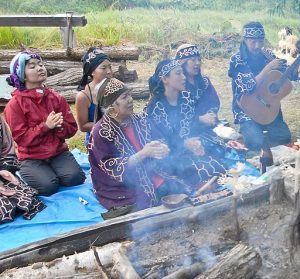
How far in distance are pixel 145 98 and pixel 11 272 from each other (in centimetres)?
609

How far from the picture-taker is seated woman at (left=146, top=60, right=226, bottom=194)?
470 centimetres

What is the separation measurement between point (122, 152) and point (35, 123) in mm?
1294

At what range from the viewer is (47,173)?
4898 mm

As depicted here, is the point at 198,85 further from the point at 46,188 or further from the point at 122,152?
the point at 46,188

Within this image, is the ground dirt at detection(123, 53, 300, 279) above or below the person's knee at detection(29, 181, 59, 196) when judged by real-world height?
above

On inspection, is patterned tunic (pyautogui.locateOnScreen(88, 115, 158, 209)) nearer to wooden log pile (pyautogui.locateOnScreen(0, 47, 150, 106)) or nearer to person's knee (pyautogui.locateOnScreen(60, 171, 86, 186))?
person's knee (pyautogui.locateOnScreen(60, 171, 86, 186))

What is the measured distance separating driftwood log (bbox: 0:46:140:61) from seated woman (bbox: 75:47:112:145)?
3646mm

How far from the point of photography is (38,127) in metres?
4.86

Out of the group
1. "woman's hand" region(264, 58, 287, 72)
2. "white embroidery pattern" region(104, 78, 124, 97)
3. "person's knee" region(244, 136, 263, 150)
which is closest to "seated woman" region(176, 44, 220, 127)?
"person's knee" region(244, 136, 263, 150)

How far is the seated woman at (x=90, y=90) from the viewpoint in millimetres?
5434

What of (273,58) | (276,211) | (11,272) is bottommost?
(11,272)

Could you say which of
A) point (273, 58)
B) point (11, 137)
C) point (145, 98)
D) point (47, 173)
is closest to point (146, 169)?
point (47, 173)

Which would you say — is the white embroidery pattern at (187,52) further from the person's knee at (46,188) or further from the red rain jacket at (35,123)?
the person's knee at (46,188)

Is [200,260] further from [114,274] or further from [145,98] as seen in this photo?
[145,98]
